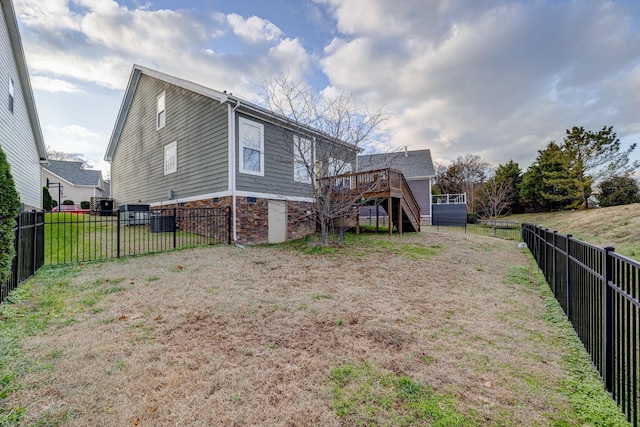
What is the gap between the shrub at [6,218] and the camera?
3.70 m

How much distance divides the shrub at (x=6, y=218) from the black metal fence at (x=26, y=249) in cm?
39

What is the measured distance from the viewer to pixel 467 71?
11289 mm

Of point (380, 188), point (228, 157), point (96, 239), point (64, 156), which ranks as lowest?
point (96, 239)

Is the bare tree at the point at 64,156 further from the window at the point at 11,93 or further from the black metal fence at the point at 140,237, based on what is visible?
the black metal fence at the point at 140,237

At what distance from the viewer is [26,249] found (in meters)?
5.19

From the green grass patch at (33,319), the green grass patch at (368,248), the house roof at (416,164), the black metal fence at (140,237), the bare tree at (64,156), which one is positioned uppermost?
the bare tree at (64,156)

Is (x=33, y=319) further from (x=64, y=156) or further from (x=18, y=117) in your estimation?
(x=64, y=156)

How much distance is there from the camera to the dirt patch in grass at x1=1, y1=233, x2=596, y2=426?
85.4 inches


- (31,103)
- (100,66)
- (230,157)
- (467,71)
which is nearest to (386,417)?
(230,157)

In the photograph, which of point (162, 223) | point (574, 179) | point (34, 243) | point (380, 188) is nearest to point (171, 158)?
point (162, 223)

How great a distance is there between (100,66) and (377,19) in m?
11.3

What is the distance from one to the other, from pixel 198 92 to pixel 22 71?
687 cm

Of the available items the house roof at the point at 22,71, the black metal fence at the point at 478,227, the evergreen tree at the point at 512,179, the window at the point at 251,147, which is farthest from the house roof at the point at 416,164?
the house roof at the point at 22,71

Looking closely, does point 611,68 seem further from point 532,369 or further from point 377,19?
point 532,369
